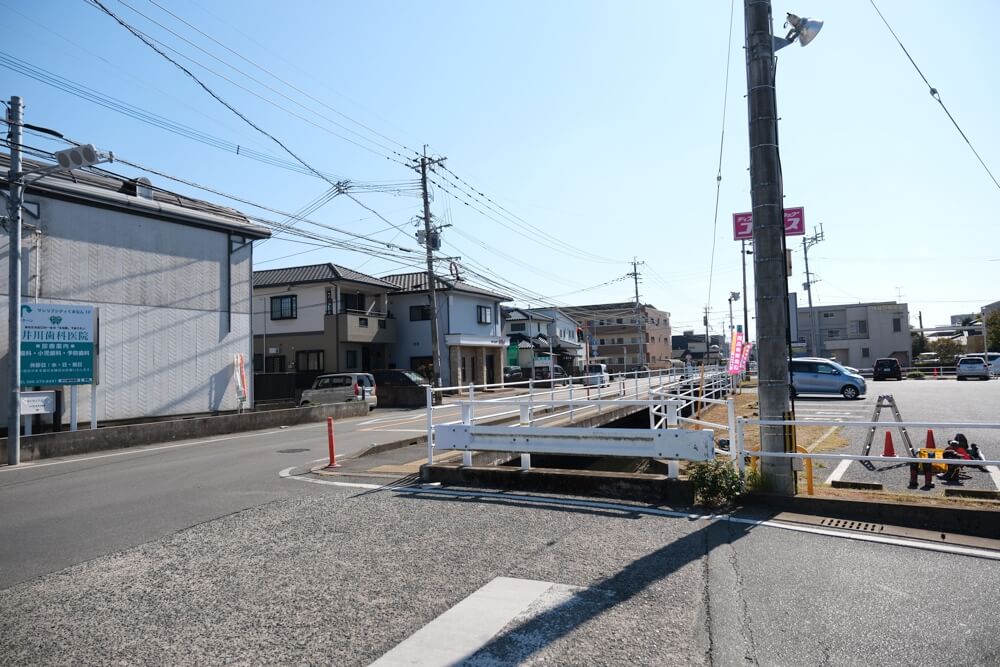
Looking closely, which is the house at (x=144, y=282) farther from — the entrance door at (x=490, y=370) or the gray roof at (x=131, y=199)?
the entrance door at (x=490, y=370)

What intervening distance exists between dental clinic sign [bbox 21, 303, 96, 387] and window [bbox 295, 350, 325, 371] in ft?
65.5

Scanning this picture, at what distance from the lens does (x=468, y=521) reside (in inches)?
249

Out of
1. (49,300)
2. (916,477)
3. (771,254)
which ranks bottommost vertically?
(916,477)

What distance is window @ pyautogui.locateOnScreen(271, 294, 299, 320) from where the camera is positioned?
36469 mm

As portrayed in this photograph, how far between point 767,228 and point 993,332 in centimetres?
6443

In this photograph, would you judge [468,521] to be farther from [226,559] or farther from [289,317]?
[289,317]

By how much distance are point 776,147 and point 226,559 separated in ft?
23.4

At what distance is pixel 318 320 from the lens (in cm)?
3559

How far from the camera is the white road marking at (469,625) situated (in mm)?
3432

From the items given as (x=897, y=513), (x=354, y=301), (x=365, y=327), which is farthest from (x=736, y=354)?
(x=897, y=513)

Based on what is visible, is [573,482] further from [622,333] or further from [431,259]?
[622,333]

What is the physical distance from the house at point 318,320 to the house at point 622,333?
40.7 meters

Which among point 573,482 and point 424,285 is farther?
point 424,285

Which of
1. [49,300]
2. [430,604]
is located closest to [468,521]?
[430,604]
